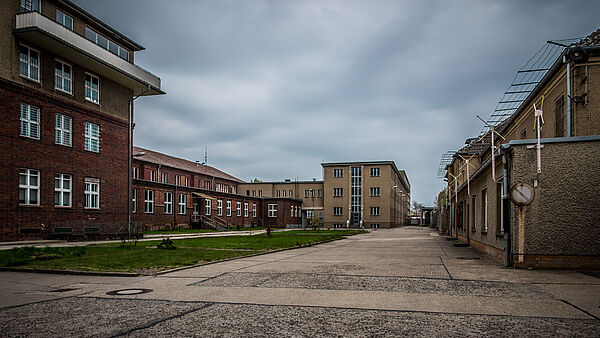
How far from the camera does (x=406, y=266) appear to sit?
1285 cm

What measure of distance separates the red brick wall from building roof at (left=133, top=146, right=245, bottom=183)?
57.0 feet

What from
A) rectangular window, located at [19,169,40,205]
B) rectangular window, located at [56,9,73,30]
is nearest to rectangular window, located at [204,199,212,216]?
rectangular window, located at [19,169,40,205]

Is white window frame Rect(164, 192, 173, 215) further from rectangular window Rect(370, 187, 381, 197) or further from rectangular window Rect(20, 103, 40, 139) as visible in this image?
rectangular window Rect(370, 187, 381, 197)

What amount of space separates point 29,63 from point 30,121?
10.1 feet

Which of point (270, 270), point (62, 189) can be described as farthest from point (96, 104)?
point (270, 270)

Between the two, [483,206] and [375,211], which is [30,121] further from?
[375,211]

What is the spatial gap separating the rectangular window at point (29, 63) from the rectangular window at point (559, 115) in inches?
982

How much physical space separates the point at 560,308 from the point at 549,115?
13242 mm

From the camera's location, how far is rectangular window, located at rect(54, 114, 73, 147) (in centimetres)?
2575

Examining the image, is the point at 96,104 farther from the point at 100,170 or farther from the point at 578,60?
the point at 578,60

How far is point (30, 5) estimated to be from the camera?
24234mm

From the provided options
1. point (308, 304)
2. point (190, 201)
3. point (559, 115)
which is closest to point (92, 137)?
point (190, 201)

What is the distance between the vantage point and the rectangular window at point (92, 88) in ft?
93.0

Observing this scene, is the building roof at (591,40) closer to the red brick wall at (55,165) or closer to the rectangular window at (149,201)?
the red brick wall at (55,165)
